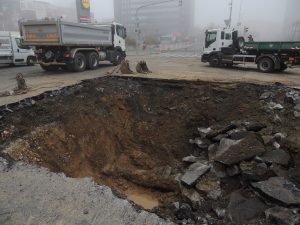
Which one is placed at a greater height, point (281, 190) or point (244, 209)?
point (281, 190)

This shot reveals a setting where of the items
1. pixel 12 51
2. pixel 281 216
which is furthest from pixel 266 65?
pixel 12 51

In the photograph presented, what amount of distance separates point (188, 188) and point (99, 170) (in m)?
2.51

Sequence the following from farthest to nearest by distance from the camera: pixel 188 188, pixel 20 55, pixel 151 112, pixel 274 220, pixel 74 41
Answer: pixel 20 55 < pixel 74 41 < pixel 151 112 < pixel 188 188 < pixel 274 220

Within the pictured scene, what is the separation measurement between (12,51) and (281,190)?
17.3 metres

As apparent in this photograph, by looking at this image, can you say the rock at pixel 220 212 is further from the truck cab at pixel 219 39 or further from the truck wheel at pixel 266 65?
the truck cab at pixel 219 39

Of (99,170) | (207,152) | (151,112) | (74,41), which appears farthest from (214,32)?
(99,170)

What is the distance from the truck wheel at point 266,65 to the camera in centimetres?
1557

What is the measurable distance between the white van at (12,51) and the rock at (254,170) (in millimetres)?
15582

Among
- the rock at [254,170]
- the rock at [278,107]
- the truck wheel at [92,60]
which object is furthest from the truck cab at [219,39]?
the rock at [254,170]

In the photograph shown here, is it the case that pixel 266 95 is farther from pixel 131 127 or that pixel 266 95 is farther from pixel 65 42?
pixel 65 42

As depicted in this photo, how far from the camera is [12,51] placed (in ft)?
57.5

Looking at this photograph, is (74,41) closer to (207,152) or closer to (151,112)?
(151,112)

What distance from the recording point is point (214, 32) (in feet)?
59.8

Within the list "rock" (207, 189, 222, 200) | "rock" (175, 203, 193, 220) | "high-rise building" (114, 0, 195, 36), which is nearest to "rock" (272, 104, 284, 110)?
"rock" (207, 189, 222, 200)
